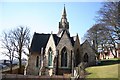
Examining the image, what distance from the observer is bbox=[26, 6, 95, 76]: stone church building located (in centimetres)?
1410

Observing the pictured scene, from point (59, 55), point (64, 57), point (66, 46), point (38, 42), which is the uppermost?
point (38, 42)

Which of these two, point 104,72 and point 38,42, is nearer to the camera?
point 104,72

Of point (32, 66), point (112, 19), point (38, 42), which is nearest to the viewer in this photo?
point (112, 19)

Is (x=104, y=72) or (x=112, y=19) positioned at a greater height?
(x=112, y=19)

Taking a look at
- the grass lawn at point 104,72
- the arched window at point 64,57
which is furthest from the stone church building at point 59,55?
the grass lawn at point 104,72

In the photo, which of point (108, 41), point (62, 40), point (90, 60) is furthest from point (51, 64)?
point (108, 41)

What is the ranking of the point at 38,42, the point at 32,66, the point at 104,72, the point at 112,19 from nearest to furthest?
the point at 104,72 → the point at 112,19 → the point at 32,66 → the point at 38,42

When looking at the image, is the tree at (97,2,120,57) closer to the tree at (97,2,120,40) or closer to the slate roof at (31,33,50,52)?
the tree at (97,2,120,40)

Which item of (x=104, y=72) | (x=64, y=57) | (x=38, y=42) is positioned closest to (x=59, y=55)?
(x=64, y=57)

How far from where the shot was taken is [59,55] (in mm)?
14133

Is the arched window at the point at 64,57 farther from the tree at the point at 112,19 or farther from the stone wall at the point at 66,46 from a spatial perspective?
the tree at the point at 112,19

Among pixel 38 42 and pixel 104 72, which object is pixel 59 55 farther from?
pixel 104 72

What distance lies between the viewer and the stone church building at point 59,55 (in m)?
14.1

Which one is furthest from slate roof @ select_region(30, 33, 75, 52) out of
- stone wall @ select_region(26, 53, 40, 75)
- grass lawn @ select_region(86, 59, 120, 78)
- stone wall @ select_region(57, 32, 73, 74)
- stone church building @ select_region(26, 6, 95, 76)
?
grass lawn @ select_region(86, 59, 120, 78)
